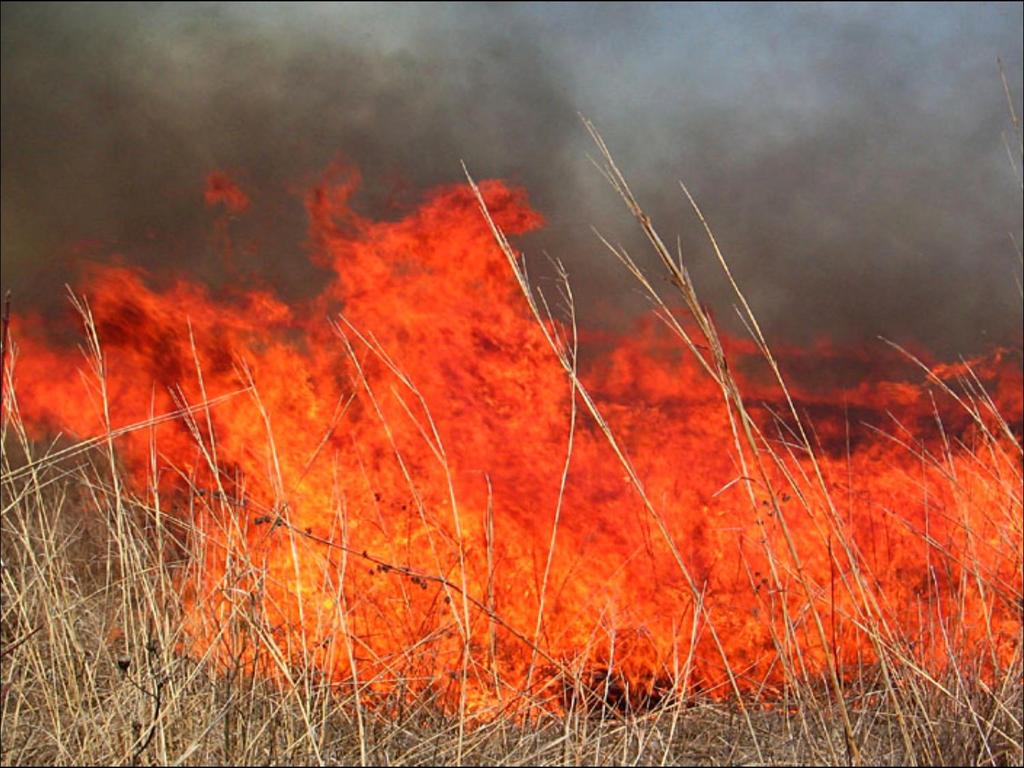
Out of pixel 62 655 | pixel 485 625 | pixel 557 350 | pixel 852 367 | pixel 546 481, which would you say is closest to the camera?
pixel 557 350

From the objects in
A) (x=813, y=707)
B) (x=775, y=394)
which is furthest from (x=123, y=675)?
(x=775, y=394)

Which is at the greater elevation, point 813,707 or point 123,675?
point 813,707

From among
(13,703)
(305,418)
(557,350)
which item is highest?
(557,350)

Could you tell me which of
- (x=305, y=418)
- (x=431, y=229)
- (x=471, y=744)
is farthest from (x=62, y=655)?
(x=431, y=229)

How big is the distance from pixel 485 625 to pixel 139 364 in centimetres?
299

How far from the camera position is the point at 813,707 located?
1.48m

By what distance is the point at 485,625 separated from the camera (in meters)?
5.09

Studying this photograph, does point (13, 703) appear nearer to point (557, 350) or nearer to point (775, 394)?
point (557, 350)

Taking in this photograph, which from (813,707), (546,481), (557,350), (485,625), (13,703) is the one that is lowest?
(485,625)

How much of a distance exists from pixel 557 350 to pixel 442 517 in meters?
4.46

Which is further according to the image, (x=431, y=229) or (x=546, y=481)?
(x=431, y=229)

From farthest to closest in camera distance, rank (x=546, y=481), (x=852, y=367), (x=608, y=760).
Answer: (x=852, y=367) → (x=546, y=481) → (x=608, y=760)

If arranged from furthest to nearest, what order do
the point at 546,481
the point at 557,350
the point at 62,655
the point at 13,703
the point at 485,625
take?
the point at 546,481, the point at 485,625, the point at 13,703, the point at 62,655, the point at 557,350

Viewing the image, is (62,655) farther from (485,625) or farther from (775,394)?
(775,394)
